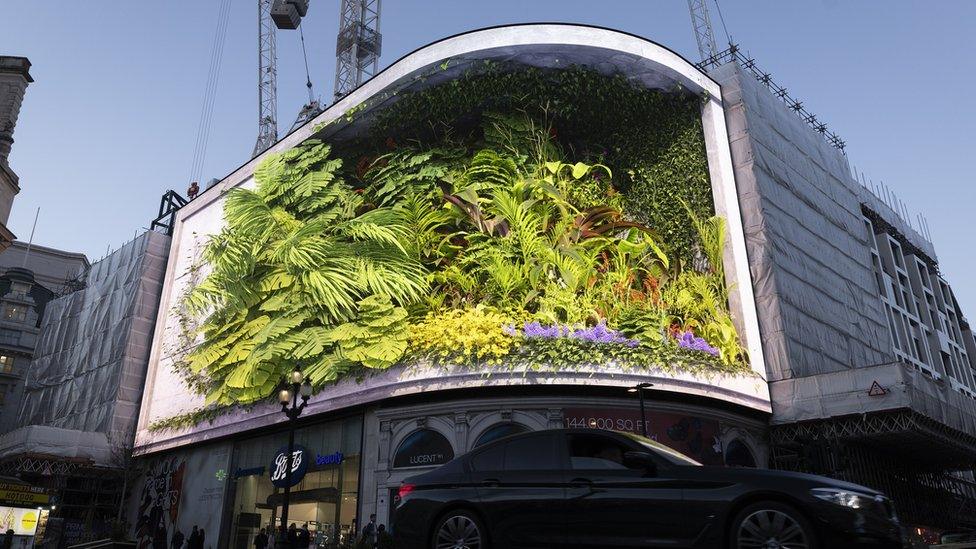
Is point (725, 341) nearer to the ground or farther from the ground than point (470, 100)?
nearer to the ground

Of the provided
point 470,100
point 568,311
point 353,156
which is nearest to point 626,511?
point 568,311

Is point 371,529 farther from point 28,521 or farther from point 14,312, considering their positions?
point 14,312

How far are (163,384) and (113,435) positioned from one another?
3.40 metres

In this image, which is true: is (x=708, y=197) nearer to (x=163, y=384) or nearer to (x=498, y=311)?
(x=498, y=311)

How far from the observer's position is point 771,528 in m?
6.17

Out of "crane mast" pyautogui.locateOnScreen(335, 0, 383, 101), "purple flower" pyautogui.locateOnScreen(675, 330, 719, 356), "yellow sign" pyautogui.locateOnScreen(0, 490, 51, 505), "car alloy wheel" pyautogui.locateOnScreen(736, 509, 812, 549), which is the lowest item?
"car alloy wheel" pyautogui.locateOnScreen(736, 509, 812, 549)

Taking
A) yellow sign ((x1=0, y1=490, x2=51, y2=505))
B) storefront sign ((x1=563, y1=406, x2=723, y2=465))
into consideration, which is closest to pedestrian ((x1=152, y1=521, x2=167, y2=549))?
yellow sign ((x1=0, y1=490, x2=51, y2=505))

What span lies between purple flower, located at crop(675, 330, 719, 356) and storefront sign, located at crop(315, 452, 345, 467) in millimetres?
11858

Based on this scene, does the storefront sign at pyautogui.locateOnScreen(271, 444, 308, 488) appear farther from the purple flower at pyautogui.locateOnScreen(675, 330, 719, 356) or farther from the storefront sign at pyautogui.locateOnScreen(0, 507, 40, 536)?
the purple flower at pyautogui.locateOnScreen(675, 330, 719, 356)

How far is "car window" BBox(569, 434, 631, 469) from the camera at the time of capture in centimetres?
714

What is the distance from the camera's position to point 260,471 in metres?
26.3

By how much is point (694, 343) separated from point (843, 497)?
16.9 meters

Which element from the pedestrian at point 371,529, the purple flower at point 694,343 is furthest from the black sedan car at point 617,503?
the purple flower at point 694,343

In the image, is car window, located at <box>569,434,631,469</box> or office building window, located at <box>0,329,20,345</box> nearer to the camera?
car window, located at <box>569,434,631,469</box>
